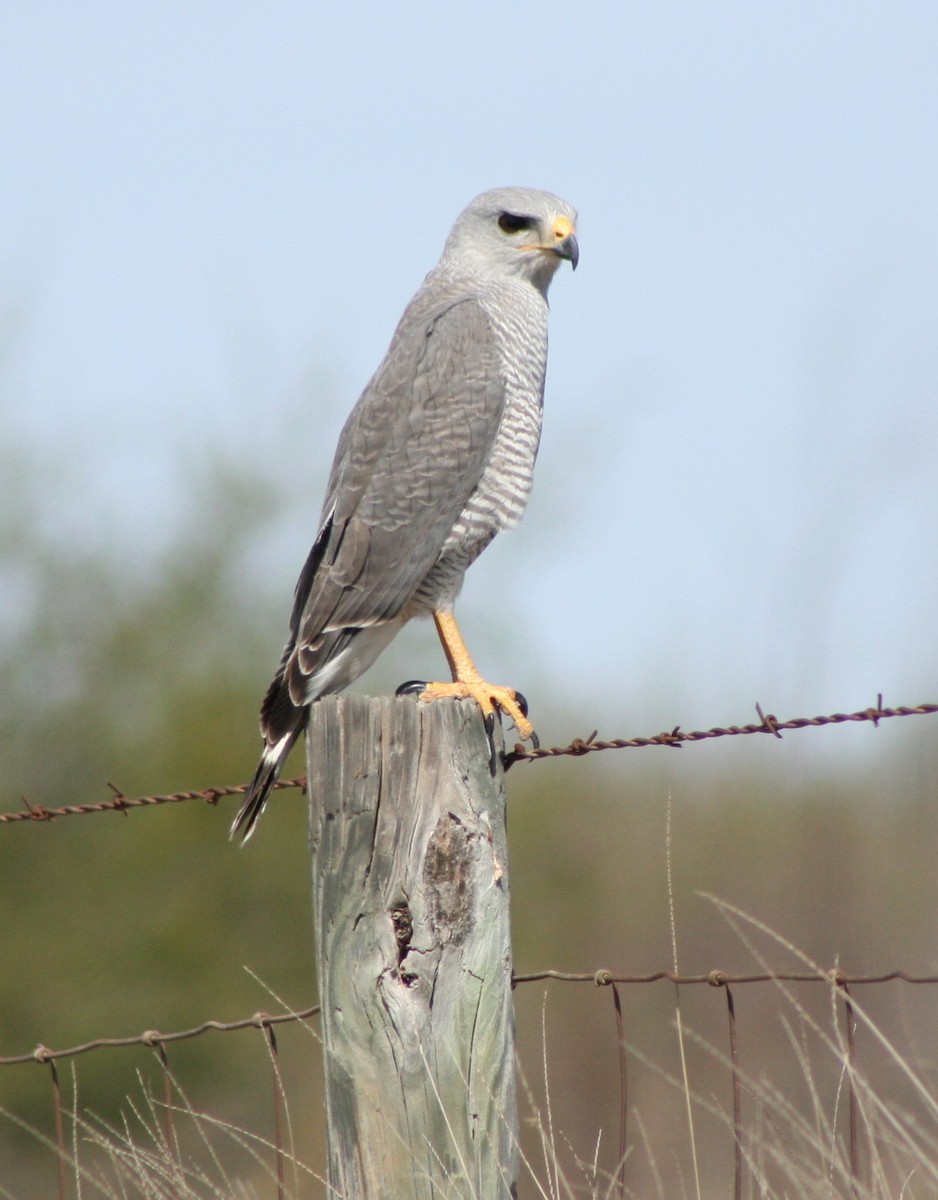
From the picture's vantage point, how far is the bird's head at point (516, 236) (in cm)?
487

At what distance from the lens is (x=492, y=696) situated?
144 inches

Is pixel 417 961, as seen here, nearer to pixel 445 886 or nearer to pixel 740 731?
pixel 445 886

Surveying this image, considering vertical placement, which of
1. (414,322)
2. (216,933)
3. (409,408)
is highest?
(414,322)

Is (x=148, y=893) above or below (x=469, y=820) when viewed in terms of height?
below

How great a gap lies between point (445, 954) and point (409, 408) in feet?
7.61

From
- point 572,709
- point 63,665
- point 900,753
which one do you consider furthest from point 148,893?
point 900,753

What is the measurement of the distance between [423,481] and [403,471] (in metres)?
0.07

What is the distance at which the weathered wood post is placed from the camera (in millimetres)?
2438

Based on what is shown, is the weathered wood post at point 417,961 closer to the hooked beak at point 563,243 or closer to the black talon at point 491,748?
the black talon at point 491,748

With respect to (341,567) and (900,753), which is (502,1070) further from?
(900,753)

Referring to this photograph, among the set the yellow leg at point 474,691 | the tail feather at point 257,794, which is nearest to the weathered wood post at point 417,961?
the yellow leg at point 474,691

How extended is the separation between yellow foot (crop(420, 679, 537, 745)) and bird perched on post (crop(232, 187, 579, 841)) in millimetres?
297

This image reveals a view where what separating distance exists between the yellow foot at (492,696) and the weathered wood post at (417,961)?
3.21ft

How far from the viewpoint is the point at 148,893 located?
520 inches
